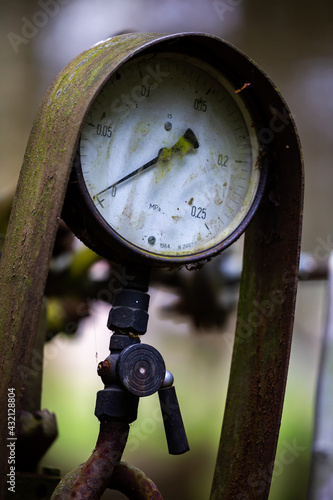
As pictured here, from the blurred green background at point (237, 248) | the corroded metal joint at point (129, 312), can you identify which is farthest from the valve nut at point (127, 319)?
the blurred green background at point (237, 248)

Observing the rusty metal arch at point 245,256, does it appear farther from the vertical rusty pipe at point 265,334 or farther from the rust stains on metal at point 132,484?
the rust stains on metal at point 132,484

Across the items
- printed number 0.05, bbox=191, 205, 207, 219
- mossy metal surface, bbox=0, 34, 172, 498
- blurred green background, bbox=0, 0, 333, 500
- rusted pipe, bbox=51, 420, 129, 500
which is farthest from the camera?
blurred green background, bbox=0, 0, 333, 500

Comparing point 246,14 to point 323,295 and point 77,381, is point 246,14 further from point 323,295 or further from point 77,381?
point 77,381

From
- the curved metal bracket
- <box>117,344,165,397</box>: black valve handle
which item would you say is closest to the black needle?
the curved metal bracket

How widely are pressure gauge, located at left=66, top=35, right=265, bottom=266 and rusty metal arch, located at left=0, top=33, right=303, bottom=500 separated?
0.12 feet

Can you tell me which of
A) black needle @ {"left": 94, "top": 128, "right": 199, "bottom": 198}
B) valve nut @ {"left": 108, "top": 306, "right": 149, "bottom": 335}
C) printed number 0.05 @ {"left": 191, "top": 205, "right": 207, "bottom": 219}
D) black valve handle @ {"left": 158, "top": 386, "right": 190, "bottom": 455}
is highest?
black needle @ {"left": 94, "top": 128, "right": 199, "bottom": 198}

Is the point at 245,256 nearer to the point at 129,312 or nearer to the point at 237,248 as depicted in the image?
the point at 129,312

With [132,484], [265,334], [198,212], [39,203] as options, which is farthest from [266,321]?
[39,203]

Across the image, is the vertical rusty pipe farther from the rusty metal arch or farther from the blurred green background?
the blurred green background

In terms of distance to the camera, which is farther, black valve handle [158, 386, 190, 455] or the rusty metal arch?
black valve handle [158, 386, 190, 455]

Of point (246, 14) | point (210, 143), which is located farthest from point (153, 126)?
point (246, 14)

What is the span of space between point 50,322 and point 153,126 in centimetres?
71

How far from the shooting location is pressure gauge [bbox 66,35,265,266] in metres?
0.79

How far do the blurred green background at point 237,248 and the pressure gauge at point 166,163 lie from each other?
63cm
